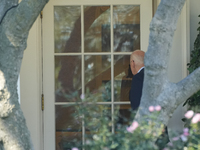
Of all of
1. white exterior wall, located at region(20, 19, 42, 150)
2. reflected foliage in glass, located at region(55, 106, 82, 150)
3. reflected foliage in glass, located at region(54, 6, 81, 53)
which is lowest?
reflected foliage in glass, located at region(55, 106, 82, 150)

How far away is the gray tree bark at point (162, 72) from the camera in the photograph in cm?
213

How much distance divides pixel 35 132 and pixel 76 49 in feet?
3.57

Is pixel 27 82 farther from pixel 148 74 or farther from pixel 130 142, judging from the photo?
pixel 130 142

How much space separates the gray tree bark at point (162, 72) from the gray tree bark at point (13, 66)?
30.3 inches

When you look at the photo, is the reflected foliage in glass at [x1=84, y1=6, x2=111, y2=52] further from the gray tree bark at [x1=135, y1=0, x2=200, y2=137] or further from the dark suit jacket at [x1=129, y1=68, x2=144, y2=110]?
the gray tree bark at [x1=135, y1=0, x2=200, y2=137]

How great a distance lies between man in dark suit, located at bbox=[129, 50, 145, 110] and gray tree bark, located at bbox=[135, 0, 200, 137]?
0.91 m

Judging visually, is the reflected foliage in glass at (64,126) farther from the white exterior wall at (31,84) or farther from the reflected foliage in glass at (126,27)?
the reflected foliage in glass at (126,27)

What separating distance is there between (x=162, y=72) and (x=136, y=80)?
1.18 metres

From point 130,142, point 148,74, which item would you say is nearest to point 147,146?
point 130,142

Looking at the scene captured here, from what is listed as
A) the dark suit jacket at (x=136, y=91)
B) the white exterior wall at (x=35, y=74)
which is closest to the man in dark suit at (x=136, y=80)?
the dark suit jacket at (x=136, y=91)

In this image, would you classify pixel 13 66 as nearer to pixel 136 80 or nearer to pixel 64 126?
pixel 136 80

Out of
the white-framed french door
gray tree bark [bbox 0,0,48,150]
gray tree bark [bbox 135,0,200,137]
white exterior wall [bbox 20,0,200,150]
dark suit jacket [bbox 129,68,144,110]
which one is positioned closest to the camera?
gray tree bark [bbox 135,0,200,137]

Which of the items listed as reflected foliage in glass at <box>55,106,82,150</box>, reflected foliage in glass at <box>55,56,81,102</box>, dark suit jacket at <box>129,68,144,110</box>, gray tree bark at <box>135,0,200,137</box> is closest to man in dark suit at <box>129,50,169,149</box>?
dark suit jacket at <box>129,68,144,110</box>

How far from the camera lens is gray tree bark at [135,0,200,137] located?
6.99 feet
